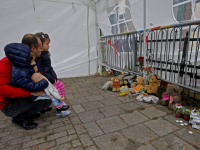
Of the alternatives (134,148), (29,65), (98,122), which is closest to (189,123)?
(134,148)

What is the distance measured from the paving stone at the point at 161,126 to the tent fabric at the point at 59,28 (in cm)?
362

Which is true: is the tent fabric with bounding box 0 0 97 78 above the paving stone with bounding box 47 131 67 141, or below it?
above

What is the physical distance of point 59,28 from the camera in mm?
4844

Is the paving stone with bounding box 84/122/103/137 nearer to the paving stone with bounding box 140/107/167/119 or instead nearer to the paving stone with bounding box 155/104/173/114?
the paving stone with bounding box 140/107/167/119

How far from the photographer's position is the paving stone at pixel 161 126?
6.50 ft

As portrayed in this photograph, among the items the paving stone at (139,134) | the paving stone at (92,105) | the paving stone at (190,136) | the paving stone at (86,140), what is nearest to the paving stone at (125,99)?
the paving stone at (92,105)

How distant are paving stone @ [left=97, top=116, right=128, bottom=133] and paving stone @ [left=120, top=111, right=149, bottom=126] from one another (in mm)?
92

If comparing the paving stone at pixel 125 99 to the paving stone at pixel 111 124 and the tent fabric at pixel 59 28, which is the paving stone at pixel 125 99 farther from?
the tent fabric at pixel 59 28

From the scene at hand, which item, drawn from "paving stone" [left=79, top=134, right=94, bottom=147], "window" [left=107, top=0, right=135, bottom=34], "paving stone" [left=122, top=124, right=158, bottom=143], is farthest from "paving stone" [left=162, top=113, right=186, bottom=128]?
"window" [left=107, top=0, right=135, bottom=34]

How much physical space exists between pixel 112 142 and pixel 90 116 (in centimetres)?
76

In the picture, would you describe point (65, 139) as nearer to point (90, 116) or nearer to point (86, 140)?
point (86, 140)

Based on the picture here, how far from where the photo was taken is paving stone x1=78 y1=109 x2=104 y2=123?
237cm

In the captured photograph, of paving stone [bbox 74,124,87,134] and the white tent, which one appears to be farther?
the white tent

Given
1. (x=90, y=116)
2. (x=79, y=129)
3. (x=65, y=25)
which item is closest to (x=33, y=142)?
(x=79, y=129)
